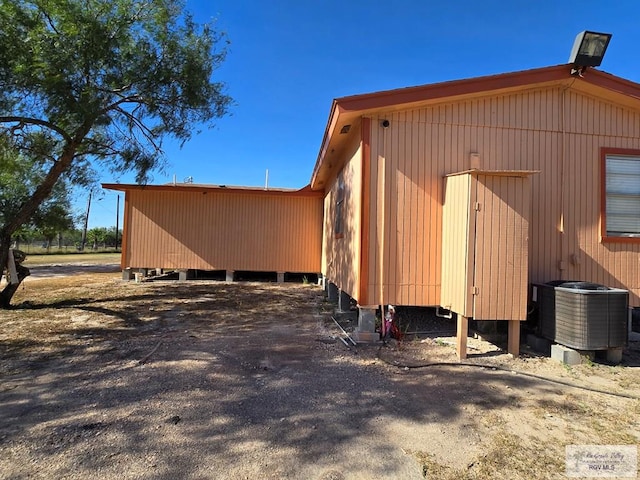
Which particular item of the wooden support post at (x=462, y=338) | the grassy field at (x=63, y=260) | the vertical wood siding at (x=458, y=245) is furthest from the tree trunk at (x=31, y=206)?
the grassy field at (x=63, y=260)

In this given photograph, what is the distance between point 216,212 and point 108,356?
7.76 metres

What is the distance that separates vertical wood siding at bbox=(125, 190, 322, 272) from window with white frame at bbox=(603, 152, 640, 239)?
7459 mm

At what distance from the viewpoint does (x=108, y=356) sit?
419 centimetres

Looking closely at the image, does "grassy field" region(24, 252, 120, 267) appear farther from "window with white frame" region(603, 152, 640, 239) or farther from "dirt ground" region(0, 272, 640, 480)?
"window with white frame" region(603, 152, 640, 239)

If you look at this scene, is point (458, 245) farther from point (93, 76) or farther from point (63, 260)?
point (63, 260)

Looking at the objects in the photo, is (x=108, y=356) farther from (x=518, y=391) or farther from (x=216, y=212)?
(x=216, y=212)

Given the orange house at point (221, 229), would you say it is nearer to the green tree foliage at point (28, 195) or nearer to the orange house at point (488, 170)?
the green tree foliage at point (28, 195)

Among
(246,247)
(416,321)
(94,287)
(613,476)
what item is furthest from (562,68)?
(94,287)

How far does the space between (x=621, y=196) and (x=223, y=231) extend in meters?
9.35

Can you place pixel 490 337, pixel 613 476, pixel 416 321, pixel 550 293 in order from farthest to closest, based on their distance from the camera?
1. pixel 416 321
2. pixel 490 337
3. pixel 550 293
4. pixel 613 476

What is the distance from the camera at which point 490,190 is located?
4.25 meters

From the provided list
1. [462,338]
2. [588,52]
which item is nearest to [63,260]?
[462,338]

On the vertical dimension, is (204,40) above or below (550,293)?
above

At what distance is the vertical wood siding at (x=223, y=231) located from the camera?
11.4 metres
